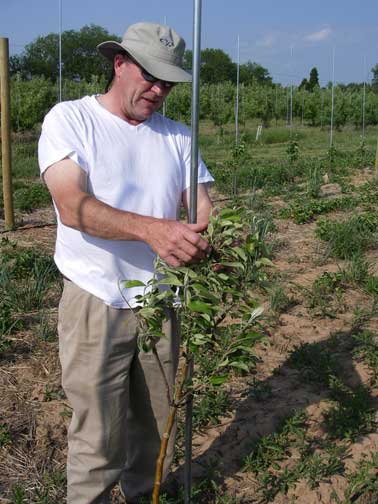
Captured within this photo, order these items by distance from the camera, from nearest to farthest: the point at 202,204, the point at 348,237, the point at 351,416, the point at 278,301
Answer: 1. the point at 202,204
2. the point at 351,416
3. the point at 278,301
4. the point at 348,237

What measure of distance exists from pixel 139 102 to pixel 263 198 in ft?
20.4

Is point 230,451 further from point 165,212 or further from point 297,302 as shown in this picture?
point 297,302

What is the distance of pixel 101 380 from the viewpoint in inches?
81.5

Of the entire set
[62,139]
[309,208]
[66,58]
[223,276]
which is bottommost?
[309,208]

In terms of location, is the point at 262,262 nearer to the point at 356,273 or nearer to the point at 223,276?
the point at 223,276

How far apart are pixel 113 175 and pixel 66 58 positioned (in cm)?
4135

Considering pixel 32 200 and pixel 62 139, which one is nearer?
pixel 62 139

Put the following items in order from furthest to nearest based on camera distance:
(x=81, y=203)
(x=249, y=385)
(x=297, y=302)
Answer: (x=297, y=302), (x=249, y=385), (x=81, y=203)

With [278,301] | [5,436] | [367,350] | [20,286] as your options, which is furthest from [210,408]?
[20,286]

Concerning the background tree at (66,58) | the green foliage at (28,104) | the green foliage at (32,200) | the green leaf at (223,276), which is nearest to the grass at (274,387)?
the green leaf at (223,276)

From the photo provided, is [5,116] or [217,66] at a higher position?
[217,66]

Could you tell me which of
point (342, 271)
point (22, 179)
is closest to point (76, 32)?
point (22, 179)

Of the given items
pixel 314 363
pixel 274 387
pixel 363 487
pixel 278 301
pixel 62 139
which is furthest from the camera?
pixel 278 301

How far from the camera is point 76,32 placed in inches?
1813
